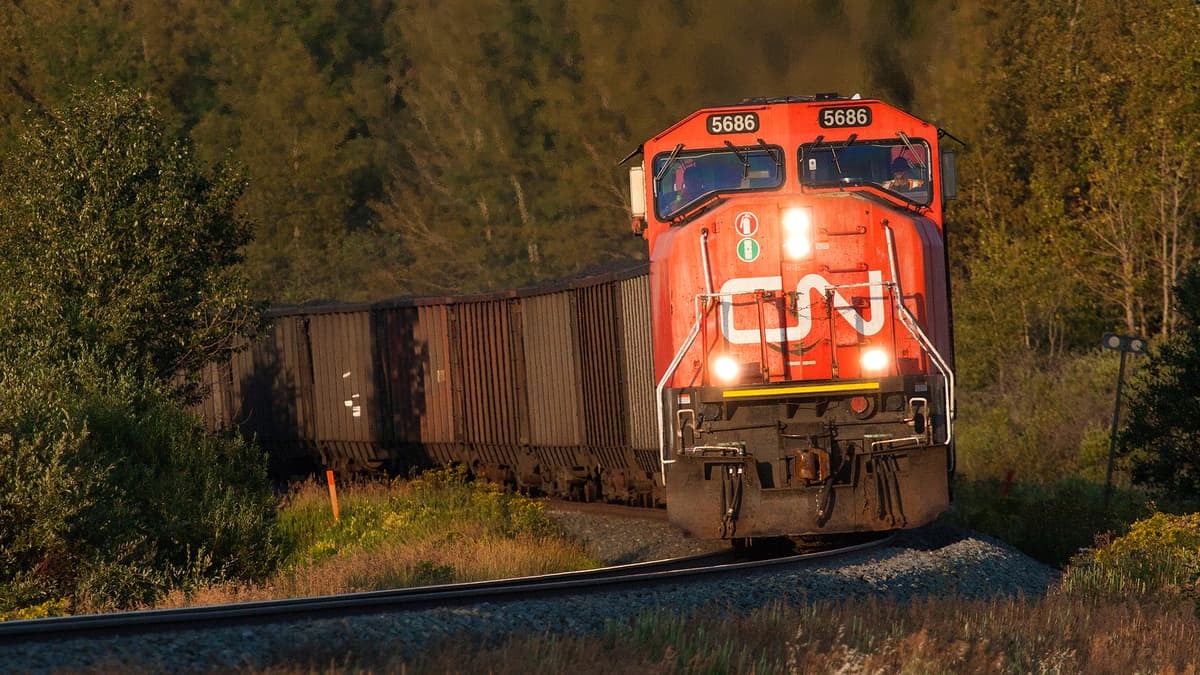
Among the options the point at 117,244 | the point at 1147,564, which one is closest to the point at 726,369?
the point at 1147,564

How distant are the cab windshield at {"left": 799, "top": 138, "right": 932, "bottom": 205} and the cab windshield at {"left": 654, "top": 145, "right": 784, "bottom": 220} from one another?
0.32m

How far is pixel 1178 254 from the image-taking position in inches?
1431

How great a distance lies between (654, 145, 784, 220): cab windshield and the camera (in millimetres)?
14375

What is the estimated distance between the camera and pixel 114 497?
16125 mm

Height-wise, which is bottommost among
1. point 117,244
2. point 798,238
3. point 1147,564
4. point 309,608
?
point 1147,564

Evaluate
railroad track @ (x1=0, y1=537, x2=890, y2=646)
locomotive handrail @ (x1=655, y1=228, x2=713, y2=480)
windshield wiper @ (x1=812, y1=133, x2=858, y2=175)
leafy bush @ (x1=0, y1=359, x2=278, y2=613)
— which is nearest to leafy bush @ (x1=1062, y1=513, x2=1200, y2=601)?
railroad track @ (x1=0, y1=537, x2=890, y2=646)

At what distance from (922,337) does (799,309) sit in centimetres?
115

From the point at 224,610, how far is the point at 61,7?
234 feet

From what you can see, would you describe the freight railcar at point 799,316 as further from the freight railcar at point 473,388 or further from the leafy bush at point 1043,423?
the leafy bush at point 1043,423

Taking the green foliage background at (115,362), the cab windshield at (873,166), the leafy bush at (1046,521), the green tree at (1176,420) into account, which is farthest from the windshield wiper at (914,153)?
the green foliage background at (115,362)

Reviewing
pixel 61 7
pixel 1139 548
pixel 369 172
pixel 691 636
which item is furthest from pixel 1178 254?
pixel 61 7

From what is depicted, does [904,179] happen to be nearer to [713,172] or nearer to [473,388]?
[713,172]

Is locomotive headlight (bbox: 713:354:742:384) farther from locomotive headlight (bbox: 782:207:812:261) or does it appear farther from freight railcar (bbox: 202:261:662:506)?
freight railcar (bbox: 202:261:662:506)

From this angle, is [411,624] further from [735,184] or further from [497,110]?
[497,110]
